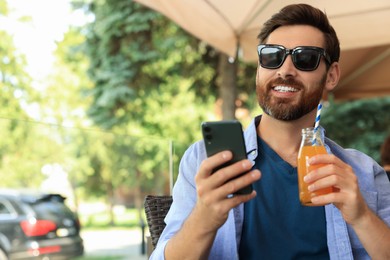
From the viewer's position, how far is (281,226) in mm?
1596

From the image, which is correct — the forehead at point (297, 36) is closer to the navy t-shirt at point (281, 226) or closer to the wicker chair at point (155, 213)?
the navy t-shirt at point (281, 226)

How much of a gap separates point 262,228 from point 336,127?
431 inches

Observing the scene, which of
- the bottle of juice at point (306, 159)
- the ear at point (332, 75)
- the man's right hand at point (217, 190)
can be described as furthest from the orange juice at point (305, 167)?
the ear at point (332, 75)

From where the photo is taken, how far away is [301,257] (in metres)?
1.60

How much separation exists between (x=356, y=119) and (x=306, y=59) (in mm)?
11111

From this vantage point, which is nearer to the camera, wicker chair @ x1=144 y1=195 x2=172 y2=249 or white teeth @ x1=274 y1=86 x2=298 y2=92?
white teeth @ x1=274 y1=86 x2=298 y2=92

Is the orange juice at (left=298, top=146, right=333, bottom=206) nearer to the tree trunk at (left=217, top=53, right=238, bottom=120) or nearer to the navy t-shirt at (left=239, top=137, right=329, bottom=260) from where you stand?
the navy t-shirt at (left=239, top=137, right=329, bottom=260)

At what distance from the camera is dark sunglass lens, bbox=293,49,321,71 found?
164 centimetres

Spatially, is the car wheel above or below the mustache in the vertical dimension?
below

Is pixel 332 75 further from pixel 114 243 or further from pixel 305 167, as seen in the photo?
pixel 114 243

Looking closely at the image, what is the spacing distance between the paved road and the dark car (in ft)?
0.44

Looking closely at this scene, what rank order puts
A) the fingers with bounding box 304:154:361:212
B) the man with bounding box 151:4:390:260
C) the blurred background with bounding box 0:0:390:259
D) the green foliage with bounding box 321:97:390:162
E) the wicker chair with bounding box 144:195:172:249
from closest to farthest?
the fingers with bounding box 304:154:361:212, the man with bounding box 151:4:390:260, the wicker chair with bounding box 144:195:172:249, the blurred background with bounding box 0:0:390:259, the green foliage with bounding box 321:97:390:162

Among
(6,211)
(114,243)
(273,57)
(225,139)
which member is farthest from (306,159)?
(114,243)

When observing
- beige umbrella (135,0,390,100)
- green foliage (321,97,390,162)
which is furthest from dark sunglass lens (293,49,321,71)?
green foliage (321,97,390,162)
